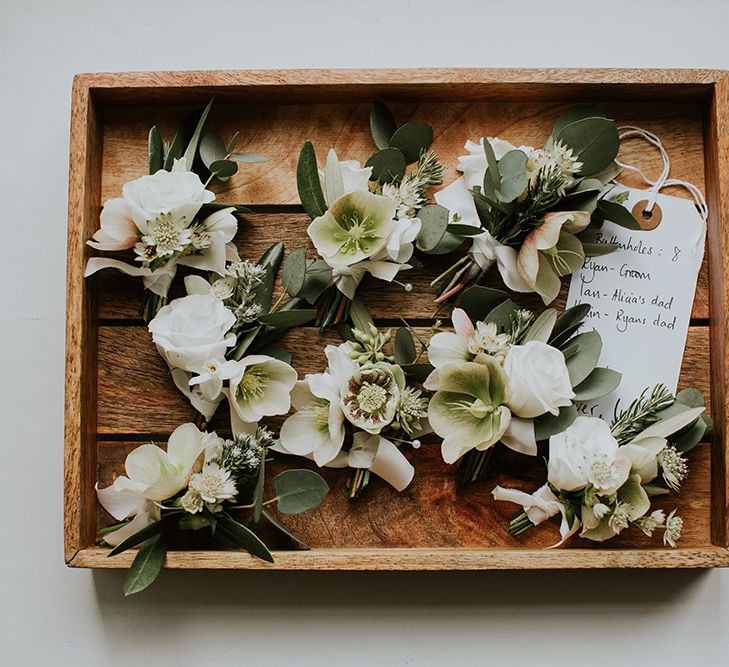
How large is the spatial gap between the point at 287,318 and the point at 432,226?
18 cm

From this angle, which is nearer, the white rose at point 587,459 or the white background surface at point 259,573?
the white rose at point 587,459

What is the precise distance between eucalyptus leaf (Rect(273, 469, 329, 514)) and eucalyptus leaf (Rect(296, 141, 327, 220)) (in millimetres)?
269

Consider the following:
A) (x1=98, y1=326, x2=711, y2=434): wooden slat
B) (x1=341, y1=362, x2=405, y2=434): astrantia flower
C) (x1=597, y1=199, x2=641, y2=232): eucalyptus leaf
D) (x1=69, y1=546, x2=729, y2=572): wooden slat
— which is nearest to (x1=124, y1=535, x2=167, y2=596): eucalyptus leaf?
(x1=69, y1=546, x2=729, y2=572): wooden slat

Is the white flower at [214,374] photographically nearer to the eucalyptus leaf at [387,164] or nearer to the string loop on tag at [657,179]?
the eucalyptus leaf at [387,164]

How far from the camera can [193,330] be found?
705mm

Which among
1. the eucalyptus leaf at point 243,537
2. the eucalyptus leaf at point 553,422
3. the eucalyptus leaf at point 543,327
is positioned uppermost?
the eucalyptus leaf at point 543,327

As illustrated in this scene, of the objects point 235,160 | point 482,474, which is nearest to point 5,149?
point 235,160

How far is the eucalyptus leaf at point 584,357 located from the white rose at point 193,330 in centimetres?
35

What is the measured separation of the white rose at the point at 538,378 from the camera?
69cm

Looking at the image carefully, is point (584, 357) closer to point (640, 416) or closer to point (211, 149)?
point (640, 416)

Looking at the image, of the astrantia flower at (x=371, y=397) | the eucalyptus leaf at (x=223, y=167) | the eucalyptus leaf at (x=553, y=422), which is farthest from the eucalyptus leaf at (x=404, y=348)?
the eucalyptus leaf at (x=223, y=167)

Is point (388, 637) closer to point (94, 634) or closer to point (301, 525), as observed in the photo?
point (301, 525)

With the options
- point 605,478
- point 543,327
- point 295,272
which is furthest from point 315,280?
point 605,478

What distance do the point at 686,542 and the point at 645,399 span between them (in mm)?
161
